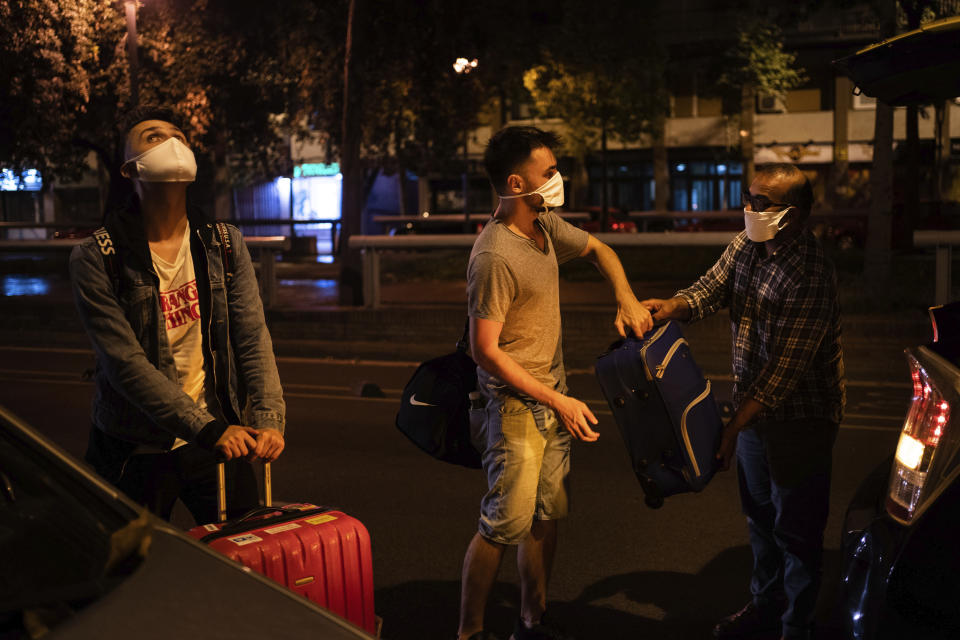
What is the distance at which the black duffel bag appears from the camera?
383 centimetres

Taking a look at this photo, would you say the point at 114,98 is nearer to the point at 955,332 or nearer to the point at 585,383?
the point at 585,383

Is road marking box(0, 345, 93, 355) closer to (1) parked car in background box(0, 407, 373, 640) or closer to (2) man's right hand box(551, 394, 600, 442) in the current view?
(2) man's right hand box(551, 394, 600, 442)

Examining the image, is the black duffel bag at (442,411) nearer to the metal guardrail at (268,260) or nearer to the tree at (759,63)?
the metal guardrail at (268,260)

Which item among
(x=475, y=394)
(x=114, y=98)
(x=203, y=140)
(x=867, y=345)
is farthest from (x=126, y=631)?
(x=203, y=140)

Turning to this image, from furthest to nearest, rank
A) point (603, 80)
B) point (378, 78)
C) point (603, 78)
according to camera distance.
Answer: point (603, 80), point (603, 78), point (378, 78)

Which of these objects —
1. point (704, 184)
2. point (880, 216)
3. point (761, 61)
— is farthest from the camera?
point (704, 184)

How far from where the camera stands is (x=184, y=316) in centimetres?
323

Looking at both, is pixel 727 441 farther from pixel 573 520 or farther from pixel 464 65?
pixel 464 65

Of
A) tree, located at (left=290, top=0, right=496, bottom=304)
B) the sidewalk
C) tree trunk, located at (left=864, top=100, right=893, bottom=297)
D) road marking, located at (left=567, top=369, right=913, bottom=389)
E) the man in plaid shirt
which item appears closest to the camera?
the man in plaid shirt

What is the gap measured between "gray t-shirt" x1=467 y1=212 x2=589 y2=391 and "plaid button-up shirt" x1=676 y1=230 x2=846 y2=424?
27.3 inches

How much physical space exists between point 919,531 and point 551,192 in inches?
67.4

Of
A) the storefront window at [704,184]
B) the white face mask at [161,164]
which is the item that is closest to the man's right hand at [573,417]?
the white face mask at [161,164]

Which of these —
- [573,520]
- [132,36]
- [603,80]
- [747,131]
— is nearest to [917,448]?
[573,520]

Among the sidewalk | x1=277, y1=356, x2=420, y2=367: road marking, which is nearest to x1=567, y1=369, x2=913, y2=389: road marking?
the sidewalk
